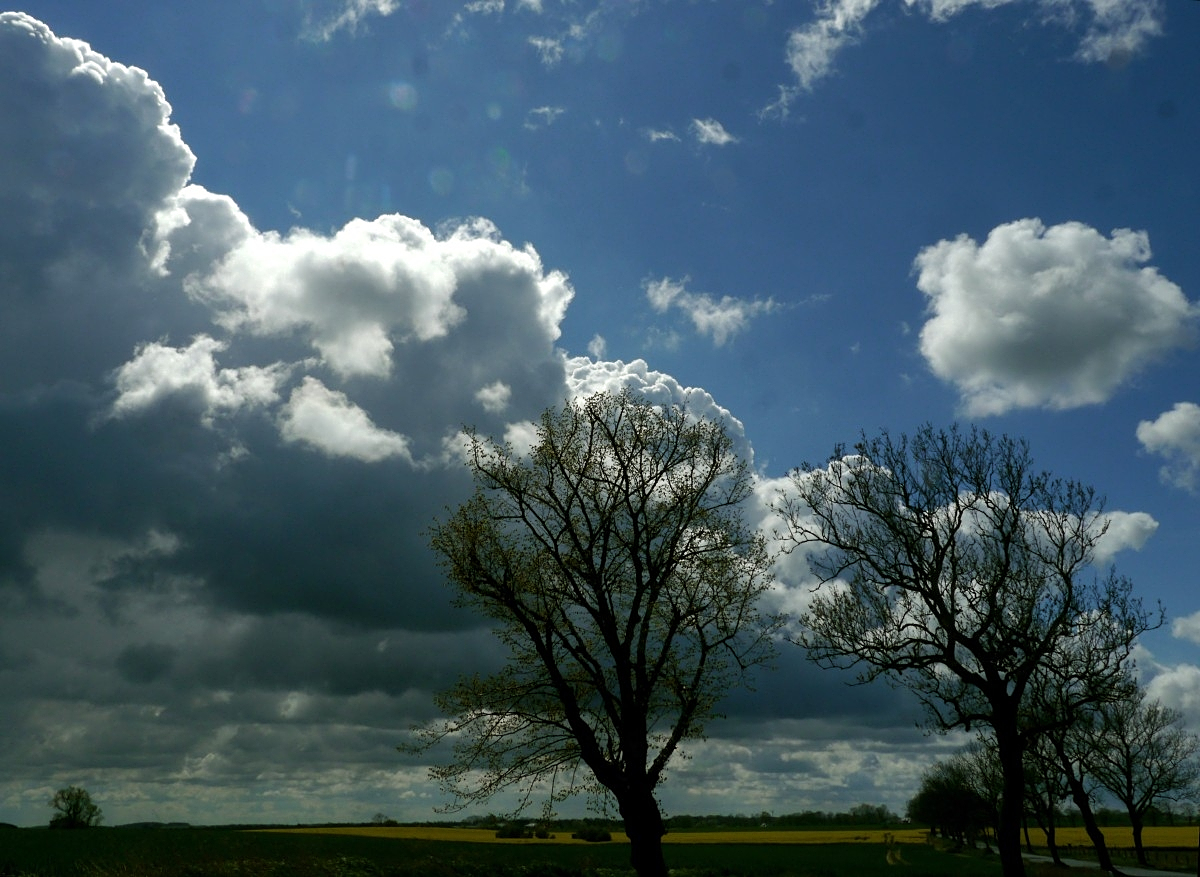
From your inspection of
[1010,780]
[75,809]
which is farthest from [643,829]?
[75,809]

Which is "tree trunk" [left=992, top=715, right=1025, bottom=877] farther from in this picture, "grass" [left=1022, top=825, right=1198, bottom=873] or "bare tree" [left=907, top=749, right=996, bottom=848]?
"bare tree" [left=907, top=749, right=996, bottom=848]

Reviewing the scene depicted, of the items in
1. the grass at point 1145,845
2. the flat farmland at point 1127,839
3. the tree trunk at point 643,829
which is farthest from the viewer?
the flat farmland at point 1127,839

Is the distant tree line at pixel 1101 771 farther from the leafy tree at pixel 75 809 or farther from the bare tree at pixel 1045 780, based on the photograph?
the leafy tree at pixel 75 809

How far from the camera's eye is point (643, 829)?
2634 cm

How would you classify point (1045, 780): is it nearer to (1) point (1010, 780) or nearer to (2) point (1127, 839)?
(1) point (1010, 780)

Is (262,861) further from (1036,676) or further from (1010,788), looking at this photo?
(1036,676)

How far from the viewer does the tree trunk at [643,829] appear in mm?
26266

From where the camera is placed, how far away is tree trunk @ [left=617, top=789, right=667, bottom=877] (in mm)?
26266

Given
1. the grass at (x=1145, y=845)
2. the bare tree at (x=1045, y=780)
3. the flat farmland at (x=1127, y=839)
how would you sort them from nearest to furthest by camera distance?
the bare tree at (x=1045, y=780) < the grass at (x=1145, y=845) < the flat farmland at (x=1127, y=839)

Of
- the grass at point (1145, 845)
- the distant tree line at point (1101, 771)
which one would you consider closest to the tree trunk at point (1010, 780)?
the distant tree line at point (1101, 771)

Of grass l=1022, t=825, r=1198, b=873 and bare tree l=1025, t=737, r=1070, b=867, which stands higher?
bare tree l=1025, t=737, r=1070, b=867

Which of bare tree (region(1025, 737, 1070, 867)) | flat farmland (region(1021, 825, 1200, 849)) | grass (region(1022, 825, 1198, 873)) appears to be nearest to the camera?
bare tree (region(1025, 737, 1070, 867))

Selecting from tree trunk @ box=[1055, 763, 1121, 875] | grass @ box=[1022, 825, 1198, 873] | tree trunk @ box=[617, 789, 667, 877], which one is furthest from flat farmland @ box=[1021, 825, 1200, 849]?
tree trunk @ box=[617, 789, 667, 877]

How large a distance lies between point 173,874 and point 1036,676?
30757 millimetres
